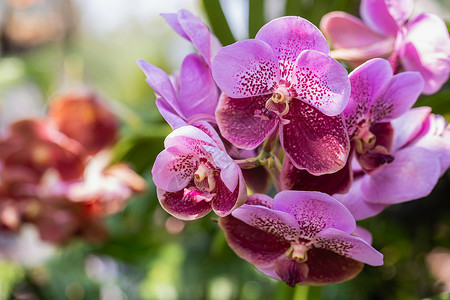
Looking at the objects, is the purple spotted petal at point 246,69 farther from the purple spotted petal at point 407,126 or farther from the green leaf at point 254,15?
the green leaf at point 254,15

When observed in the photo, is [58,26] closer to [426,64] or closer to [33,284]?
[33,284]

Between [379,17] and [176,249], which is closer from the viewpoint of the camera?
[379,17]

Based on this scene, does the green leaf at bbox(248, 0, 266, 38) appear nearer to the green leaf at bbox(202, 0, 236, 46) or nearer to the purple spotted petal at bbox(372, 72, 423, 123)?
the green leaf at bbox(202, 0, 236, 46)

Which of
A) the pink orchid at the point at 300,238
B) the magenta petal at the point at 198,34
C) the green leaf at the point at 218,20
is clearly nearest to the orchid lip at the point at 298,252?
the pink orchid at the point at 300,238

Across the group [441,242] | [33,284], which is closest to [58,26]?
[33,284]

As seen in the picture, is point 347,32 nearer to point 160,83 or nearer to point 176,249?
point 160,83

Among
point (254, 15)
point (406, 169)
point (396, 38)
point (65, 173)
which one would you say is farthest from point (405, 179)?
point (65, 173)
